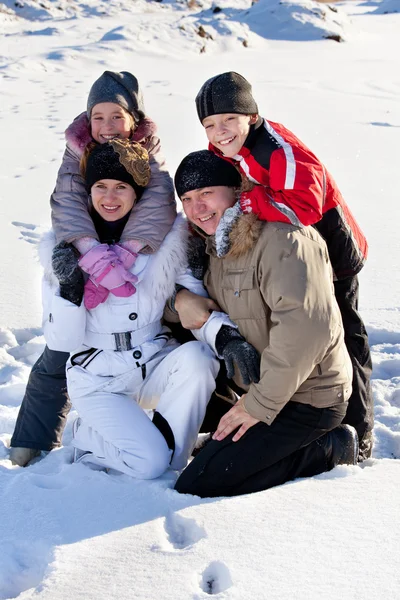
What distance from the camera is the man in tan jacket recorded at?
2.09 meters

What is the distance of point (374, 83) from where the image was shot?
1102cm

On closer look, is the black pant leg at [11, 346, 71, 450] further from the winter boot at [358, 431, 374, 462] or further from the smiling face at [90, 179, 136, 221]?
the winter boot at [358, 431, 374, 462]

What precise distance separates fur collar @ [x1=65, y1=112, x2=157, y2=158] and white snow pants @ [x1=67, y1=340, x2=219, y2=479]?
885mm

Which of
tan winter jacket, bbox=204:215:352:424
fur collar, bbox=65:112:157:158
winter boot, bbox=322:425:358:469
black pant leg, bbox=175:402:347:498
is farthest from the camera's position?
fur collar, bbox=65:112:157:158

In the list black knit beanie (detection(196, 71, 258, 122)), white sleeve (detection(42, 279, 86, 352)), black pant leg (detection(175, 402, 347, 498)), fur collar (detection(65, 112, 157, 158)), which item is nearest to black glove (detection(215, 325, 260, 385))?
black pant leg (detection(175, 402, 347, 498))

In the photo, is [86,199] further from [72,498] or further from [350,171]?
[350,171]

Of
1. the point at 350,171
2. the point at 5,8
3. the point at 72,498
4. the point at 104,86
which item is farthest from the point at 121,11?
the point at 72,498

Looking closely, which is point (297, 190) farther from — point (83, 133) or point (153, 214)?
point (83, 133)

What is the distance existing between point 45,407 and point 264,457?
99 cm

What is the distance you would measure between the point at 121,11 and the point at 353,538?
21.3 m

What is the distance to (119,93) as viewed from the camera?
2.74 metres

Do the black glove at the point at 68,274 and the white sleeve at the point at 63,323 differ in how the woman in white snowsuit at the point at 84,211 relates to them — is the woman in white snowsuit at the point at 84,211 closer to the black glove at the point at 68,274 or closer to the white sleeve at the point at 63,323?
the black glove at the point at 68,274

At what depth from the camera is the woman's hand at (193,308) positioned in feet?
7.94

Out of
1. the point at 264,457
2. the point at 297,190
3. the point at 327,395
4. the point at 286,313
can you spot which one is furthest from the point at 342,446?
the point at 297,190
